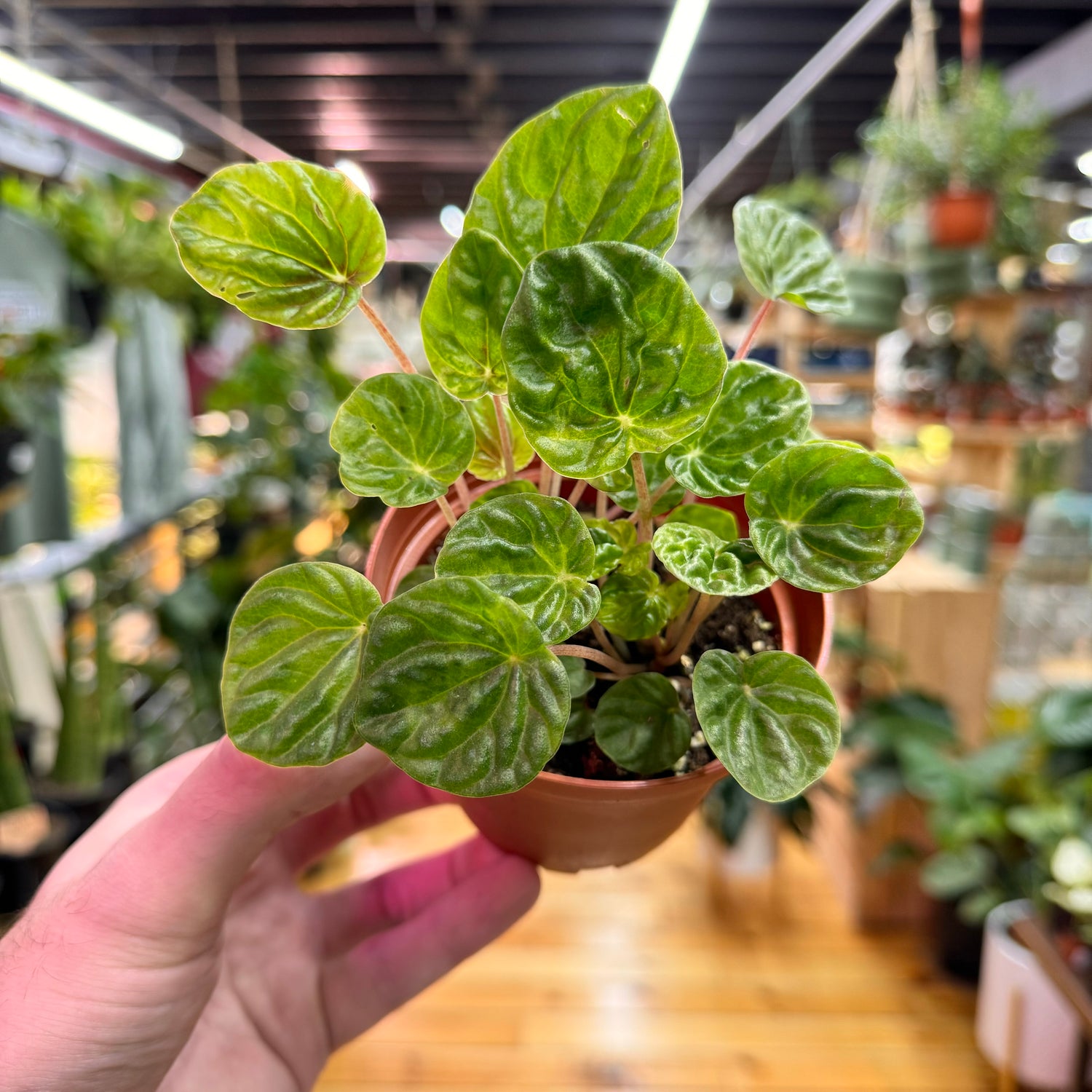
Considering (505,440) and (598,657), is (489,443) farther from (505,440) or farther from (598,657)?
(598,657)

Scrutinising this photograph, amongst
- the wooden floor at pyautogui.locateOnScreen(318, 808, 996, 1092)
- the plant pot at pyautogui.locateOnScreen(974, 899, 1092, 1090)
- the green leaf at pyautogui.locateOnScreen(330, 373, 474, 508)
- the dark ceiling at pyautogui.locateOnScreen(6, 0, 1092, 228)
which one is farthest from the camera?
the dark ceiling at pyautogui.locateOnScreen(6, 0, 1092, 228)

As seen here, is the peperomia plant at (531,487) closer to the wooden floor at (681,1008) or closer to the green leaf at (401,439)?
the green leaf at (401,439)

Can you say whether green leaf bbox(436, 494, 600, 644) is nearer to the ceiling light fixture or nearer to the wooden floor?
the ceiling light fixture

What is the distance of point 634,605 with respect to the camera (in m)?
0.56

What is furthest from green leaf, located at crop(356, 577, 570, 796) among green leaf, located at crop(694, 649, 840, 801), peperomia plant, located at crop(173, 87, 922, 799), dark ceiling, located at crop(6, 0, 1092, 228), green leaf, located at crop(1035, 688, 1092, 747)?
dark ceiling, located at crop(6, 0, 1092, 228)

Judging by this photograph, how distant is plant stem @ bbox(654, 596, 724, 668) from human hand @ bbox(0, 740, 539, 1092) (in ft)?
0.81

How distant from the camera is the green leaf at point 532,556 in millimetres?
481

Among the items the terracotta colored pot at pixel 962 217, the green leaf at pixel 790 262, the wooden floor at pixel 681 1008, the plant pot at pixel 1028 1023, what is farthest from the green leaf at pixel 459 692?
the terracotta colored pot at pixel 962 217

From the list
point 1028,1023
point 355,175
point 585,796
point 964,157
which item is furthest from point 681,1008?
point 355,175

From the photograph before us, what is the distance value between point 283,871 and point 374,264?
754mm

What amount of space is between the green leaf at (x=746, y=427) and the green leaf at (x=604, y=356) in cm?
11

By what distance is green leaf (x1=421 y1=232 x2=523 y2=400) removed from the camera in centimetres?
47

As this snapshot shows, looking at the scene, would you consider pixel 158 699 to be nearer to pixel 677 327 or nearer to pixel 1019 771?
pixel 1019 771

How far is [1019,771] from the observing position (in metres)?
2.22
